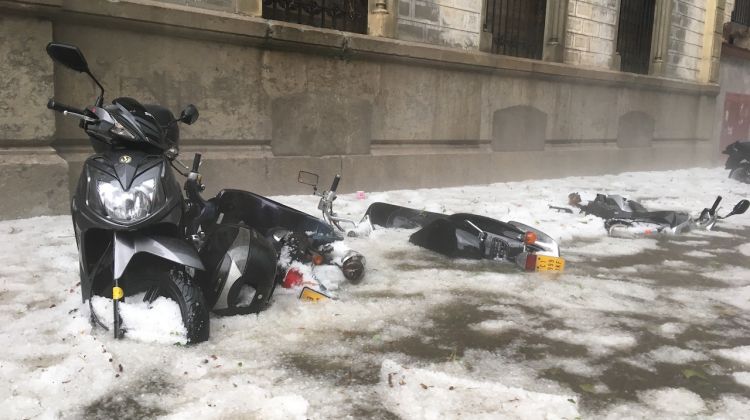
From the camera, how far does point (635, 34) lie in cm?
1223

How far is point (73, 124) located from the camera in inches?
207

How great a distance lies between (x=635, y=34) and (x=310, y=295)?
11372 millimetres

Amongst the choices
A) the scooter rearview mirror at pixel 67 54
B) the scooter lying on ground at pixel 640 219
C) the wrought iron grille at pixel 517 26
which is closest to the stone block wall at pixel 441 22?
the wrought iron grille at pixel 517 26

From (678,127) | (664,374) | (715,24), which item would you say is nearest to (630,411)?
(664,374)

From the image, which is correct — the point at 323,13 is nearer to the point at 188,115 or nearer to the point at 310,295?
the point at 188,115

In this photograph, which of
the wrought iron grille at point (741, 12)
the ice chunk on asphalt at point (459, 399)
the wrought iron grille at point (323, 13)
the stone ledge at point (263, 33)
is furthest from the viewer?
the wrought iron grille at point (741, 12)

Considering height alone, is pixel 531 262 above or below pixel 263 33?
below

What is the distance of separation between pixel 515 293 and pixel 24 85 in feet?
13.8

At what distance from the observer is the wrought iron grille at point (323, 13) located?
22.4 feet

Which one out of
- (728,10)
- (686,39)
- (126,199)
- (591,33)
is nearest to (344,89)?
(126,199)

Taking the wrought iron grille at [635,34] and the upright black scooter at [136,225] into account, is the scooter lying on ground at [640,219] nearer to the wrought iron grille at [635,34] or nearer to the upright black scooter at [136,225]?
the upright black scooter at [136,225]

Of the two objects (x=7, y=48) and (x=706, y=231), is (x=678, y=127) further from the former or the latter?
(x=7, y=48)

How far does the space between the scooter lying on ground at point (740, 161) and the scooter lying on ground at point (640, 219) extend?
569 centimetres

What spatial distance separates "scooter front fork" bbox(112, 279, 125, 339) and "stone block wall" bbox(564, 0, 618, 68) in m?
9.20
